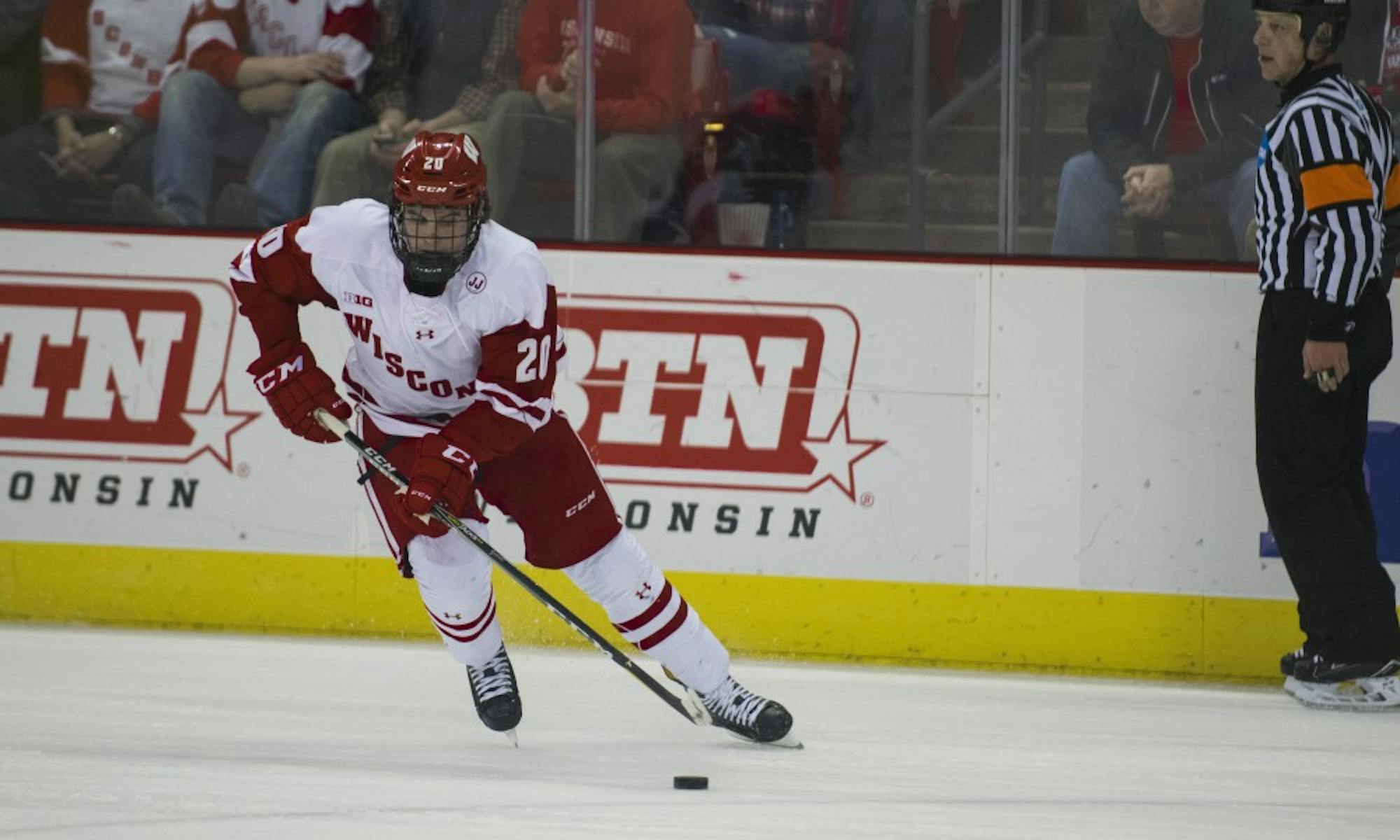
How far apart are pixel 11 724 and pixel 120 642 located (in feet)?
3.69

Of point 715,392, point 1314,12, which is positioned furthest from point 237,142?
point 1314,12

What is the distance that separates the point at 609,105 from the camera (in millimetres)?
5148

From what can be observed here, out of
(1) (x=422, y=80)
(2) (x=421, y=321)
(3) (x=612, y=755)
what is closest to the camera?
(2) (x=421, y=321)

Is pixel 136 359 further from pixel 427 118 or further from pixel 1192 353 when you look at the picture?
pixel 1192 353

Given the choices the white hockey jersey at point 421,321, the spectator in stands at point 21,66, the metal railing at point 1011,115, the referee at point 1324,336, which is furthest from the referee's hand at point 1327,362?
the spectator in stands at point 21,66

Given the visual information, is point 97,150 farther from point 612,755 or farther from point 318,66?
point 612,755

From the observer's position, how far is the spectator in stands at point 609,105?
201 inches

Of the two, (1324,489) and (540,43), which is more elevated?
(540,43)

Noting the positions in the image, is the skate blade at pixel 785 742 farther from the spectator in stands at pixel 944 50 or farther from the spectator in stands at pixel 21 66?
the spectator in stands at pixel 21 66

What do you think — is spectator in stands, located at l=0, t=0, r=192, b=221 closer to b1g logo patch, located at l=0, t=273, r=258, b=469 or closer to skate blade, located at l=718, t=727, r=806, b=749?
b1g logo patch, located at l=0, t=273, r=258, b=469

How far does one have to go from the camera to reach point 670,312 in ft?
16.3

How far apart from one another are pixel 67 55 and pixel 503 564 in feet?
7.70

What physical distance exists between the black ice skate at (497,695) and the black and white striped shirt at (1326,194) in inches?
68.0

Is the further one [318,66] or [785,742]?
[318,66]
